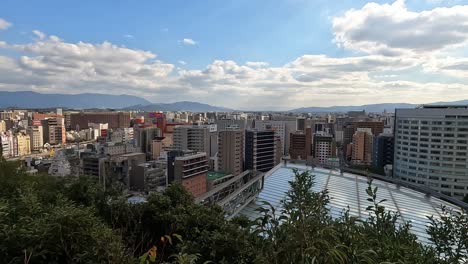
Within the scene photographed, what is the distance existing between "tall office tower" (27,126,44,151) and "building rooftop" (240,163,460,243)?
2100 inches

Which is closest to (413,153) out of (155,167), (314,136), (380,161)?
(380,161)

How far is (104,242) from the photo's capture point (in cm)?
234

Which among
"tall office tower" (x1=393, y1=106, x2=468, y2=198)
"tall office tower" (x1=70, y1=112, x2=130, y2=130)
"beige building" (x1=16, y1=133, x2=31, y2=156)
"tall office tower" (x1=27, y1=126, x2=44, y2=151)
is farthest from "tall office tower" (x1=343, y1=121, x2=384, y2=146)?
"tall office tower" (x1=70, y1=112, x2=130, y2=130)

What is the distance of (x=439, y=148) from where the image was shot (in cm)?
2356

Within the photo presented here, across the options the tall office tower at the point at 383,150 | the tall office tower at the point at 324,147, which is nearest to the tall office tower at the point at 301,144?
the tall office tower at the point at 324,147

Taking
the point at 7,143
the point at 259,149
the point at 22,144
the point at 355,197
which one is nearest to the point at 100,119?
the point at 22,144

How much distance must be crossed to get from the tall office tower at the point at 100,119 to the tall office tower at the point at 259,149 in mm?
57468

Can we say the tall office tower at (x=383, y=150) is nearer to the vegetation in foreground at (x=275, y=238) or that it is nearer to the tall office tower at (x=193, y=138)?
the tall office tower at (x=193, y=138)

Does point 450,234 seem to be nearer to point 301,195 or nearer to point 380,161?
point 301,195

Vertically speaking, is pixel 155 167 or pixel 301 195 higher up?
pixel 301 195

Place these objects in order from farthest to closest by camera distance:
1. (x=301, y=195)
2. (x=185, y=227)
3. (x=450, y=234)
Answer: (x=185, y=227) < (x=450, y=234) < (x=301, y=195)

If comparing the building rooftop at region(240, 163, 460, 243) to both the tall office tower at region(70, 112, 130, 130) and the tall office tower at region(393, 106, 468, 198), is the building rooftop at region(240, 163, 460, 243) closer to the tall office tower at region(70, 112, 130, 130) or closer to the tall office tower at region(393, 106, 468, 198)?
the tall office tower at region(393, 106, 468, 198)

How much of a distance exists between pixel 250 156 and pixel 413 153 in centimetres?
1607

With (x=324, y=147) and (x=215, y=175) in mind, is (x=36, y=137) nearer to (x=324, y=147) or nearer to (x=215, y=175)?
(x=215, y=175)
